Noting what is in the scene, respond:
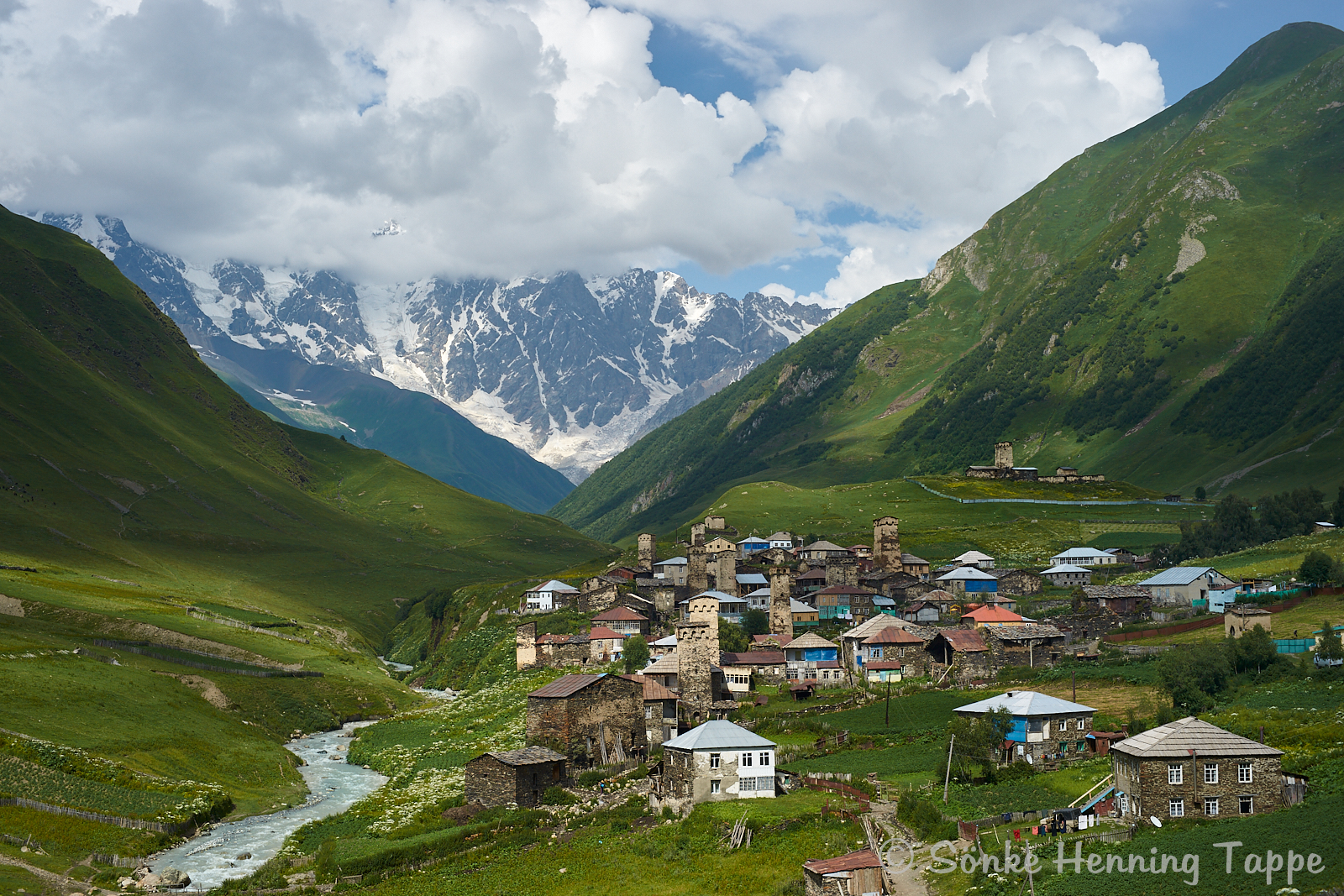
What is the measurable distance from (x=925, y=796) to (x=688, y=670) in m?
27.8

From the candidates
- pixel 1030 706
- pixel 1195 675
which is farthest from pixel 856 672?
pixel 1030 706

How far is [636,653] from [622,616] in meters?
18.3

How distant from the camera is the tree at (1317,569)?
316 feet

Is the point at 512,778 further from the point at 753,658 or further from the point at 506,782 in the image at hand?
the point at 753,658

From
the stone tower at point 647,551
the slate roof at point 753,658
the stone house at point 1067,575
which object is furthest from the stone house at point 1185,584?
the stone tower at point 647,551

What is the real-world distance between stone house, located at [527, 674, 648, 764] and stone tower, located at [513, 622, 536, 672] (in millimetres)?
46765

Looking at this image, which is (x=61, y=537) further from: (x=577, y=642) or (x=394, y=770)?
(x=394, y=770)

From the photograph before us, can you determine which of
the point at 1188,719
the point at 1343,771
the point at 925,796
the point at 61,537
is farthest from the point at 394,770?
the point at 61,537

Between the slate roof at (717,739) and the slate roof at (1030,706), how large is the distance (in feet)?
45.1

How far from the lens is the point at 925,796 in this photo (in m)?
55.3

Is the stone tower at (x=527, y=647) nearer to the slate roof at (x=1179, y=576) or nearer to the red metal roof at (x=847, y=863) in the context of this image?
the slate roof at (x=1179, y=576)

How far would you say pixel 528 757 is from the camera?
218 ft

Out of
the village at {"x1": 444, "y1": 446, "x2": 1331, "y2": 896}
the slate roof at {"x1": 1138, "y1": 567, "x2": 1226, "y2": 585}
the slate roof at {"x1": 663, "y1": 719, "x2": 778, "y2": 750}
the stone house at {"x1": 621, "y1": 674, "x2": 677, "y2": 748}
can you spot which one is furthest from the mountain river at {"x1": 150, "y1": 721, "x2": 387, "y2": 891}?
the slate roof at {"x1": 1138, "y1": 567, "x2": 1226, "y2": 585}

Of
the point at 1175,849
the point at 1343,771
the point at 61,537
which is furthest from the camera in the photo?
the point at 61,537
